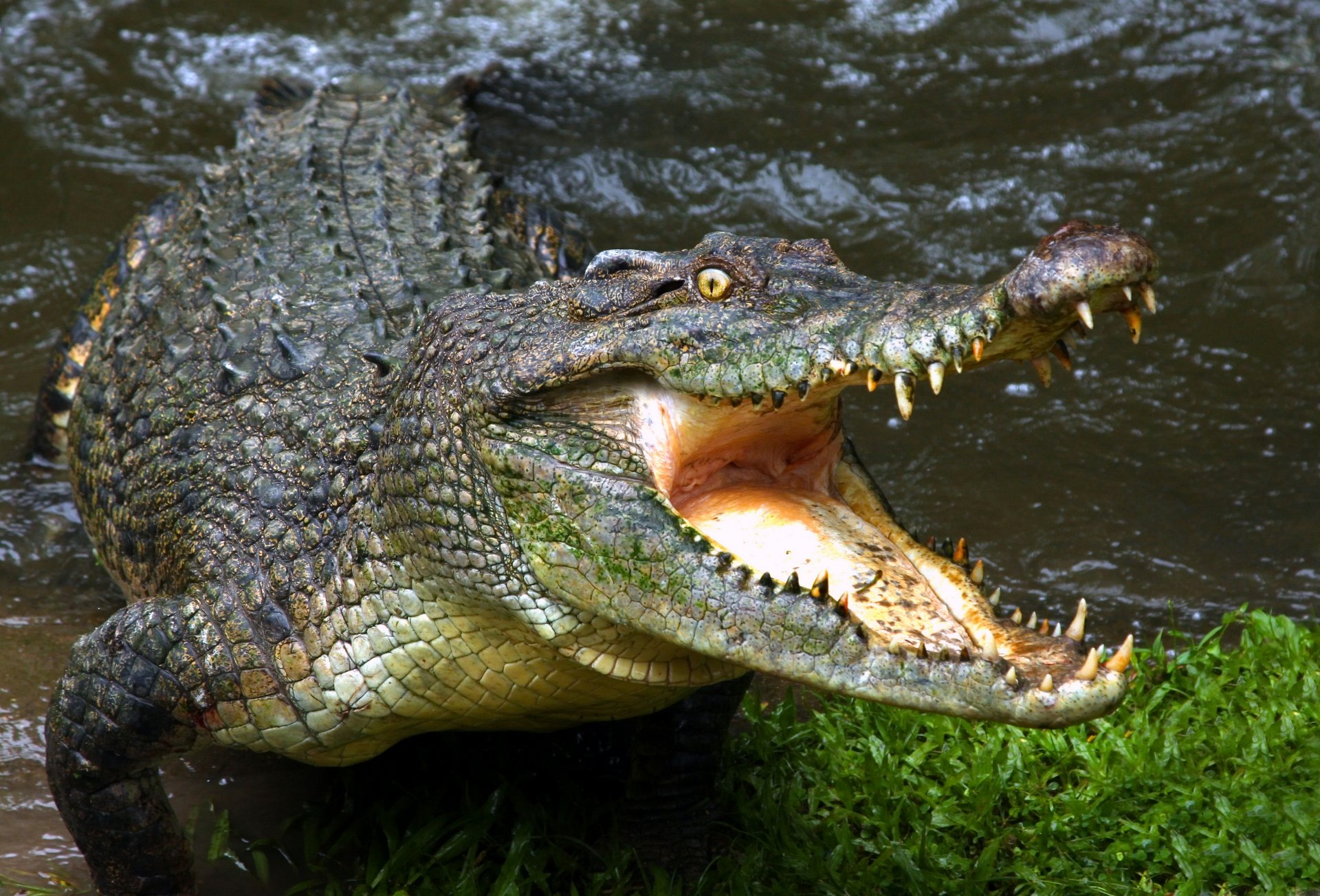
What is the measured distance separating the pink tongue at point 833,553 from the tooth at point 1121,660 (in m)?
0.25

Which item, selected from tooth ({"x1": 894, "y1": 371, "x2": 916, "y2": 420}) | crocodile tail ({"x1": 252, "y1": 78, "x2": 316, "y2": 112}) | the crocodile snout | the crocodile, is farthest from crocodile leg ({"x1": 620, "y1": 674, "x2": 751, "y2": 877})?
crocodile tail ({"x1": 252, "y1": 78, "x2": 316, "y2": 112})

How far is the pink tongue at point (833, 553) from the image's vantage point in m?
2.43

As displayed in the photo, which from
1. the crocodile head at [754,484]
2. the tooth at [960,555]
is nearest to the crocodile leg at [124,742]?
the crocodile head at [754,484]

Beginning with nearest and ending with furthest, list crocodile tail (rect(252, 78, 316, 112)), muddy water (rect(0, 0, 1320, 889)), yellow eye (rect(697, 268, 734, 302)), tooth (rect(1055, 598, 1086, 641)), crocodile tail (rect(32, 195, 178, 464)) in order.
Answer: tooth (rect(1055, 598, 1086, 641)), yellow eye (rect(697, 268, 734, 302)), muddy water (rect(0, 0, 1320, 889)), crocodile tail (rect(32, 195, 178, 464)), crocodile tail (rect(252, 78, 316, 112))

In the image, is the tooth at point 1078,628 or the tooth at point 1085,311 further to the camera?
the tooth at point 1078,628

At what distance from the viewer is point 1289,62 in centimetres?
706

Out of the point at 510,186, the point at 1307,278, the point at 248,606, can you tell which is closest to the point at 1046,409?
the point at 1307,278

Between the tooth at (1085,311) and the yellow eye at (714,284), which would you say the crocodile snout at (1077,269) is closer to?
the tooth at (1085,311)

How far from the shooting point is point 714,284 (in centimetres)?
257

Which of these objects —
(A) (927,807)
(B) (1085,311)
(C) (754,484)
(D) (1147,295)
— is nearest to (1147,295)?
(D) (1147,295)

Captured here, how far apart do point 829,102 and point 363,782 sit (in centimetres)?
483

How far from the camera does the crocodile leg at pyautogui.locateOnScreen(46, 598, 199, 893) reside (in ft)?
9.87

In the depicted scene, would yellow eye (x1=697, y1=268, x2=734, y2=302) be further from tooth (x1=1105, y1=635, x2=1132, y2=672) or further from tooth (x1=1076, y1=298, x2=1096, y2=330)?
tooth (x1=1105, y1=635, x2=1132, y2=672)

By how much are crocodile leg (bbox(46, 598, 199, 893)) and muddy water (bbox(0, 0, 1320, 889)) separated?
337 millimetres
